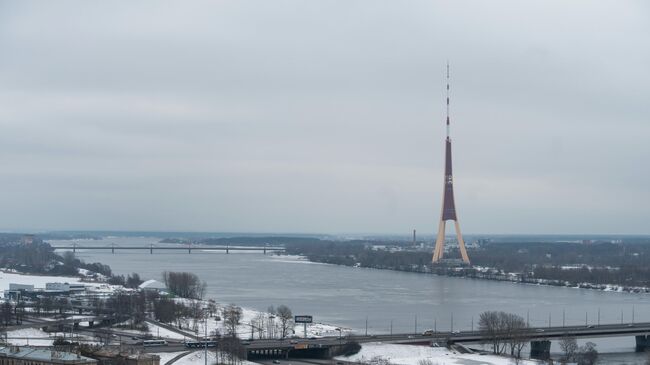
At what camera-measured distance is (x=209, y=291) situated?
60.7 feet

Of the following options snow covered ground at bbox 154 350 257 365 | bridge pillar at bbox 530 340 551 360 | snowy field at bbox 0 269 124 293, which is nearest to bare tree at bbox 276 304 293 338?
snow covered ground at bbox 154 350 257 365

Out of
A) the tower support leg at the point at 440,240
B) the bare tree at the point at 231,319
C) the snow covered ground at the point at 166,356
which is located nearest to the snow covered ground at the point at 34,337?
the snow covered ground at the point at 166,356

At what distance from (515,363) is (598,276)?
589 inches

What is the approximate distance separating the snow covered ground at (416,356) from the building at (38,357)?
340cm

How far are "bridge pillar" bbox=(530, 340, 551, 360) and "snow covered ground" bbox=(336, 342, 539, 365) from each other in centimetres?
80

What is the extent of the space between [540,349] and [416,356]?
166cm

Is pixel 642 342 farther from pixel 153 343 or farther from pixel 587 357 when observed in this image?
pixel 153 343

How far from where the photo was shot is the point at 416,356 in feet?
34.8

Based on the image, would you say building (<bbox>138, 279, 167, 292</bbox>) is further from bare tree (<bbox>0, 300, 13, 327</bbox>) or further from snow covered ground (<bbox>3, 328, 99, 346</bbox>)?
snow covered ground (<bbox>3, 328, 99, 346</bbox>)

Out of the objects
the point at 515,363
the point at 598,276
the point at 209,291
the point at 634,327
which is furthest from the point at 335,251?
the point at 515,363

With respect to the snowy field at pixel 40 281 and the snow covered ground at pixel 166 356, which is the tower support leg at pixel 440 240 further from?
the snow covered ground at pixel 166 356

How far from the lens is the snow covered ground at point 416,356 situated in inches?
398

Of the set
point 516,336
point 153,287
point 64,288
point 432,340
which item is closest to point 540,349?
point 516,336

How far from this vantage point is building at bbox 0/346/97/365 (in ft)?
25.0
